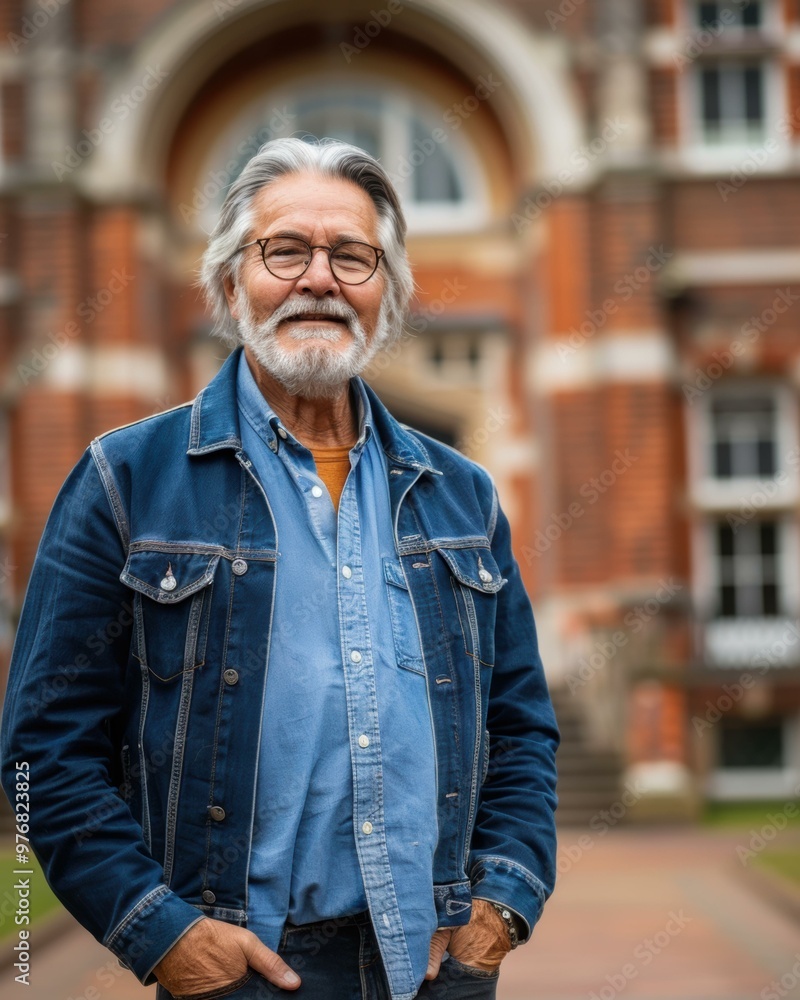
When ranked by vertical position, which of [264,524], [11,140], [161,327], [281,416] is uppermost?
[11,140]

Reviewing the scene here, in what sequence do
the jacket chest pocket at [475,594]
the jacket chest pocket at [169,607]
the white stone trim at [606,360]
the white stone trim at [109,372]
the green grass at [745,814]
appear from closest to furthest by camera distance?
the jacket chest pocket at [169,607], the jacket chest pocket at [475,594], the green grass at [745,814], the white stone trim at [606,360], the white stone trim at [109,372]

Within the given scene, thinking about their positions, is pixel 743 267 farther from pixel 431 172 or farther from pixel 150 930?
pixel 150 930

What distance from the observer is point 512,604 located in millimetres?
2500

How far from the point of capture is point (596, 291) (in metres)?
12.7

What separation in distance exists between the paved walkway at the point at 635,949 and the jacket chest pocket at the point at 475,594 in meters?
3.94

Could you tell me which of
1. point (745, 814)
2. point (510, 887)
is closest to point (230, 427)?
point (510, 887)

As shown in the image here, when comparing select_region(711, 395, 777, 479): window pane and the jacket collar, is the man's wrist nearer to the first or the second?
the jacket collar

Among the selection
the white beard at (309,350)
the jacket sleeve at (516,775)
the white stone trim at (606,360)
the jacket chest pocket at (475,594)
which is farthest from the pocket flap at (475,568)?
the white stone trim at (606,360)

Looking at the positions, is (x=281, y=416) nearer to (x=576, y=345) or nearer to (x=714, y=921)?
(x=714, y=921)

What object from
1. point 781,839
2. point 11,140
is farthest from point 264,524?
point 11,140

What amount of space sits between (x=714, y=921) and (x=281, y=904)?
232 inches

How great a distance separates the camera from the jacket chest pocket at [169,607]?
2059mm

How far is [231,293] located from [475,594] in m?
0.69

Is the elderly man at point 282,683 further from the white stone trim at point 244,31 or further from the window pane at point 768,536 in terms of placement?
the window pane at point 768,536
